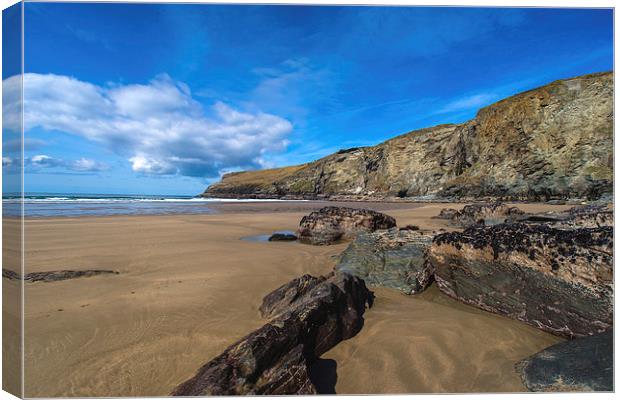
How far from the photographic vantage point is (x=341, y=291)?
265 cm

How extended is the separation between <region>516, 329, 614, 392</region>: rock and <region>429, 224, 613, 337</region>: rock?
0.86 ft

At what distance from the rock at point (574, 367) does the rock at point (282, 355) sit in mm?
1241

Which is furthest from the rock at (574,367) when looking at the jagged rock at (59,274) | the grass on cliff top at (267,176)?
the grass on cliff top at (267,176)

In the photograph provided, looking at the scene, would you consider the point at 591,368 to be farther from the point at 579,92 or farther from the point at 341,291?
the point at 579,92

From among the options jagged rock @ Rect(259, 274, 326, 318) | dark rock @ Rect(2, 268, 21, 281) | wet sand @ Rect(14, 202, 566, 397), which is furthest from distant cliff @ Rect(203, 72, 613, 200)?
dark rock @ Rect(2, 268, 21, 281)

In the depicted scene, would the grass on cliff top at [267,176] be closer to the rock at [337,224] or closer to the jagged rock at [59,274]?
the rock at [337,224]

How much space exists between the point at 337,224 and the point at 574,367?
611 centimetres

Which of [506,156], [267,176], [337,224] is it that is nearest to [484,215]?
[337,224]

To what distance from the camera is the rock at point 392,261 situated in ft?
11.8

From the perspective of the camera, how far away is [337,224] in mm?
Result: 7836

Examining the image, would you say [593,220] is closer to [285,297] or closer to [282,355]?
[285,297]

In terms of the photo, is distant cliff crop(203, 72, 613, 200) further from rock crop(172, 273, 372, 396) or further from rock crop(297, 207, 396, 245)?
rock crop(297, 207, 396, 245)

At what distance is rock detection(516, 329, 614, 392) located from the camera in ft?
5.80

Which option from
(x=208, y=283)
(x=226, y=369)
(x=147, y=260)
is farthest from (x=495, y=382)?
(x=147, y=260)
